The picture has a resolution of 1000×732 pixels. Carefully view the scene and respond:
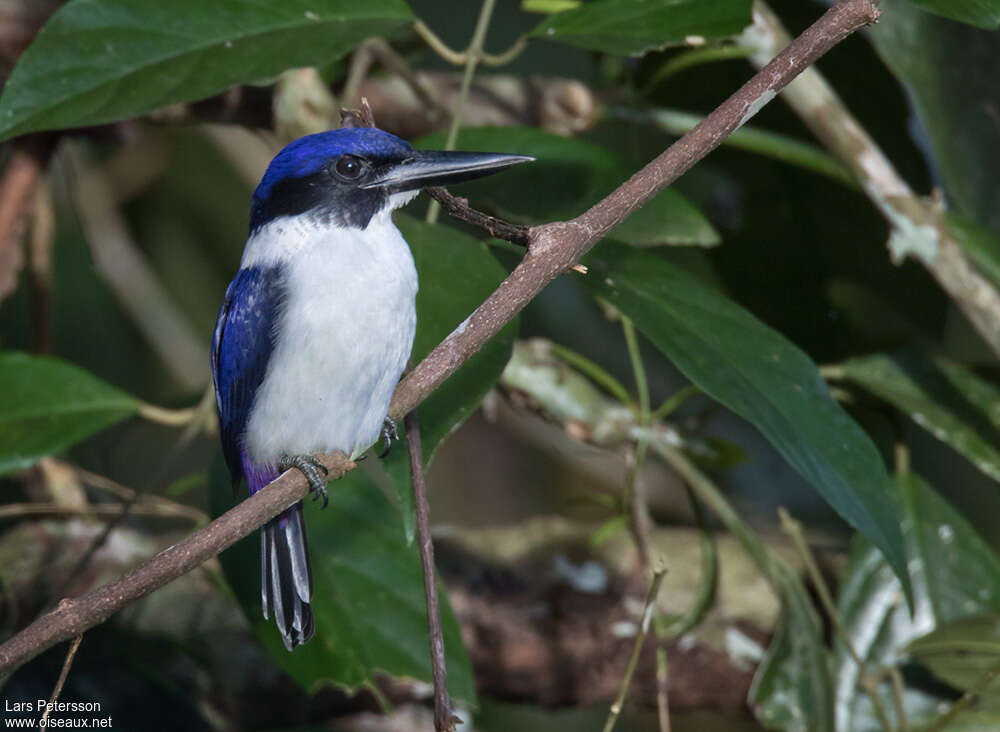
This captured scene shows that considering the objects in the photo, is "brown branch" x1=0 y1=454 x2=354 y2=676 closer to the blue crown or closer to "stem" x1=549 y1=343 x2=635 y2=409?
the blue crown

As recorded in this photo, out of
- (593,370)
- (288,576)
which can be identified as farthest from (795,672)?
(288,576)

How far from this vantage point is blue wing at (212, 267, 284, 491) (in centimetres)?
182

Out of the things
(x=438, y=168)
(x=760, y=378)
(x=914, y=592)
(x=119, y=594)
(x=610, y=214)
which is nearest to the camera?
(x=119, y=594)

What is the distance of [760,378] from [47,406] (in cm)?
137

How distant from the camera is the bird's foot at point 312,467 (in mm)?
1690

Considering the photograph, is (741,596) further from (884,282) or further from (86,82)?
(86,82)

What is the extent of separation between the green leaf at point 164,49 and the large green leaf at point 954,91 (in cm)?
111

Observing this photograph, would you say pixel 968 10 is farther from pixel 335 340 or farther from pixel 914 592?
pixel 914 592

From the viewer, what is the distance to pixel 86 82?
68.2 inches

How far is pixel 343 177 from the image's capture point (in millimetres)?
1886

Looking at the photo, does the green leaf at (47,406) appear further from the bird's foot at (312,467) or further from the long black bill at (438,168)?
the long black bill at (438,168)

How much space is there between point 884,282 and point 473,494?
90.3 inches

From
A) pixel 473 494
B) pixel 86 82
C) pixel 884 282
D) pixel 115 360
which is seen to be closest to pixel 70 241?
pixel 115 360

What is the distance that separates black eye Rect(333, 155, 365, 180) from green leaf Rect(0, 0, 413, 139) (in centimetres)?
17
